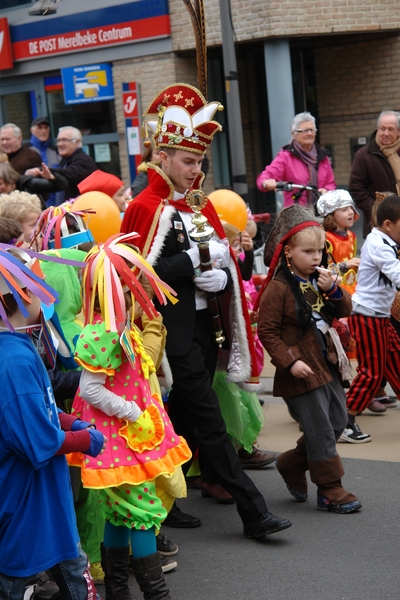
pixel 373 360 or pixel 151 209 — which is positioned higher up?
pixel 151 209

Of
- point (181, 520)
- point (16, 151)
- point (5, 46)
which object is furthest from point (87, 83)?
point (181, 520)

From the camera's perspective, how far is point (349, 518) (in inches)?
202

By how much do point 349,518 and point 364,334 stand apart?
1.73m

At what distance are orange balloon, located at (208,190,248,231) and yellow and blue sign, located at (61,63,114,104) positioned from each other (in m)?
10.6

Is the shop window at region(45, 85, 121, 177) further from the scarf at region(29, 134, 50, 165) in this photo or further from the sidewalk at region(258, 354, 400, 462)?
the sidewalk at region(258, 354, 400, 462)

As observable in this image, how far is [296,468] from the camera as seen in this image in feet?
17.5

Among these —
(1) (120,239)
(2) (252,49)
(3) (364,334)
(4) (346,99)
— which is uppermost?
(2) (252,49)

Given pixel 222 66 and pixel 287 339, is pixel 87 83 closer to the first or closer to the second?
pixel 222 66

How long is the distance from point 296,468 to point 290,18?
10.6m

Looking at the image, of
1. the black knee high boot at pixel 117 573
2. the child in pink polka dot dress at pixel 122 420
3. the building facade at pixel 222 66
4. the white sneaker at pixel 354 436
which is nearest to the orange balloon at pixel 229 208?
the white sneaker at pixel 354 436

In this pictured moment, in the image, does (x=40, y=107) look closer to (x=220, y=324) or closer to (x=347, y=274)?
(x=347, y=274)

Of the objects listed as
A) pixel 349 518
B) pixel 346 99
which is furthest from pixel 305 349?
pixel 346 99


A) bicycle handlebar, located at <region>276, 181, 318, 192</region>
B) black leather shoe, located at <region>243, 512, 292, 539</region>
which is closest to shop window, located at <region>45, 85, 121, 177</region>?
bicycle handlebar, located at <region>276, 181, 318, 192</region>

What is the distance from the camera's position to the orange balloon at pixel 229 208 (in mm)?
6820
